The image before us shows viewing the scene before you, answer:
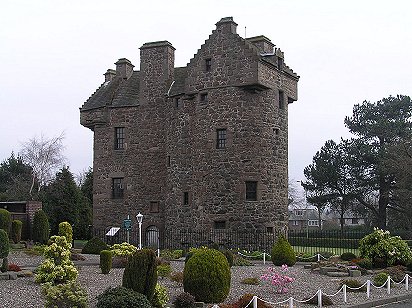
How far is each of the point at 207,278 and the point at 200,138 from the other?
19.6 m

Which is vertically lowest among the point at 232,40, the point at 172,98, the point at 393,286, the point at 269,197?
the point at 393,286

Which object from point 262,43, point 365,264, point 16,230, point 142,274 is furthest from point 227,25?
point 142,274

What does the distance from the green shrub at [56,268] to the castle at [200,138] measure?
16568 millimetres

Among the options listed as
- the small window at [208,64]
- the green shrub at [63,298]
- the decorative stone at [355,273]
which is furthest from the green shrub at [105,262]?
the small window at [208,64]

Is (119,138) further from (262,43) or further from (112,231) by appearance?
(262,43)

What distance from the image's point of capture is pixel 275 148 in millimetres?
34312

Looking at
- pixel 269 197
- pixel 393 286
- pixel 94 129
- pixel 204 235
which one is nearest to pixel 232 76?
pixel 269 197

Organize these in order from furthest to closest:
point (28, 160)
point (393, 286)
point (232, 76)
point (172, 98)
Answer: point (28, 160), point (172, 98), point (232, 76), point (393, 286)

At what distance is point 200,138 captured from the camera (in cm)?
3428

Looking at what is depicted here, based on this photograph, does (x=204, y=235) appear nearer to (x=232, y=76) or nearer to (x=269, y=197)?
(x=269, y=197)

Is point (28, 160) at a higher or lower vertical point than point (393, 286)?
higher

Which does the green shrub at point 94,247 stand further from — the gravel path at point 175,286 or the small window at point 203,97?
the small window at point 203,97

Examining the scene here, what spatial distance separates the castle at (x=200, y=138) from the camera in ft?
108

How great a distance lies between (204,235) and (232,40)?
38.1 feet
